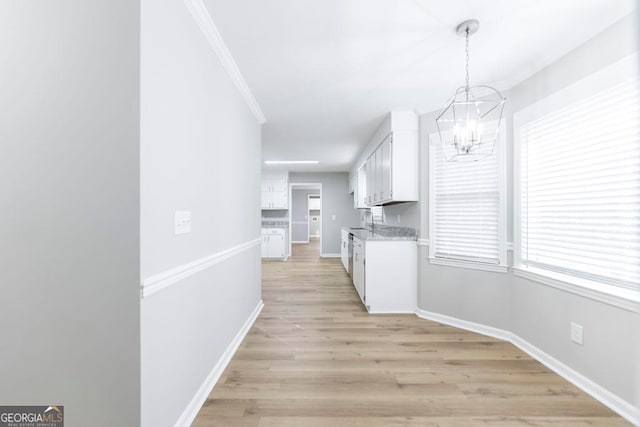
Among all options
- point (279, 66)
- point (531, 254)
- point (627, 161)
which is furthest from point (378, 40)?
point (531, 254)

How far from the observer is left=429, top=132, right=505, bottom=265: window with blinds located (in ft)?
9.23

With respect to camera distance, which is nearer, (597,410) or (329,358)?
(597,410)

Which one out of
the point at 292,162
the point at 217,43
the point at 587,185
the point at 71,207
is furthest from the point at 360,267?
the point at 292,162

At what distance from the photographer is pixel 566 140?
2.14 meters

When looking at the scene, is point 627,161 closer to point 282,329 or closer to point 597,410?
point 597,410

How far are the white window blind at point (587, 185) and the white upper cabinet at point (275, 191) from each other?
19.7ft

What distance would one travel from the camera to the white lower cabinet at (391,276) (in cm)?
347

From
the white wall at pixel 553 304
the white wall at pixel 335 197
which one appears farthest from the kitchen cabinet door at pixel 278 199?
the white wall at pixel 553 304

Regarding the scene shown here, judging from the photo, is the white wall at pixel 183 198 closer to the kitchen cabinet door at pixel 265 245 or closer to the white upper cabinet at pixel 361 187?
the white upper cabinet at pixel 361 187

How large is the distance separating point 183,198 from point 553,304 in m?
2.85

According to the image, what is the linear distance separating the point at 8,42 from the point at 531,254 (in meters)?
3.68

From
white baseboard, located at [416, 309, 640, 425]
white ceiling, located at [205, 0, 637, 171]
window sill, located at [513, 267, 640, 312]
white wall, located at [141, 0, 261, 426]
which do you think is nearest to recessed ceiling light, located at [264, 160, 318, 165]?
white ceiling, located at [205, 0, 637, 171]

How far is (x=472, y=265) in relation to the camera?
2.95 metres

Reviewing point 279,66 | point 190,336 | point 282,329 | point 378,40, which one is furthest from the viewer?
point 282,329
